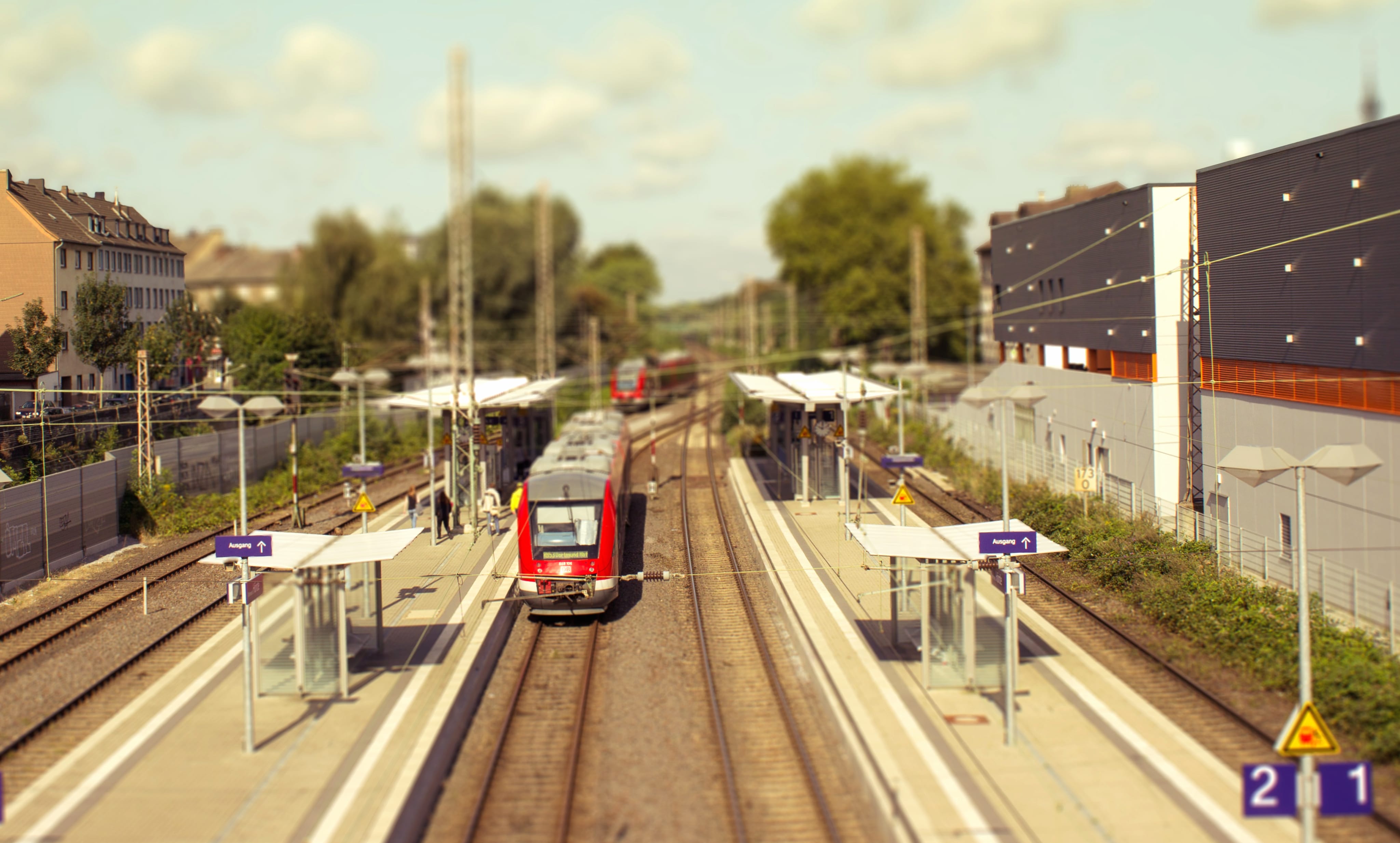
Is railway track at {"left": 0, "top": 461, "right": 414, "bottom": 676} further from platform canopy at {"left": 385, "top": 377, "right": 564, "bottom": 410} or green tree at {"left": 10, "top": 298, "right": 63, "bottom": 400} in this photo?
green tree at {"left": 10, "top": 298, "right": 63, "bottom": 400}

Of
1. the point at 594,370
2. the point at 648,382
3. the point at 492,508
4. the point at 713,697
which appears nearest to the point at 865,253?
the point at 648,382

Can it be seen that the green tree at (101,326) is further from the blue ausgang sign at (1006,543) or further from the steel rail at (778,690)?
the blue ausgang sign at (1006,543)

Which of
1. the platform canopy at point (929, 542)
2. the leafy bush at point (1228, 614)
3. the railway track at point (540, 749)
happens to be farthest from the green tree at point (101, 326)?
the leafy bush at point (1228, 614)

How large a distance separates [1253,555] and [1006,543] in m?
8.99

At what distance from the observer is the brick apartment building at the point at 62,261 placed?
2488 cm

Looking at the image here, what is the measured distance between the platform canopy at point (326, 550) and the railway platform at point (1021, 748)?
21.6 feet

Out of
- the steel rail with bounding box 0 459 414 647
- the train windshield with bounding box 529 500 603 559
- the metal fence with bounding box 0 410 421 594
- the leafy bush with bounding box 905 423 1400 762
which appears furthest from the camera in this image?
the metal fence with bounding box 0 410 421 594

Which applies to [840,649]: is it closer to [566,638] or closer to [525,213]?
[566,638]

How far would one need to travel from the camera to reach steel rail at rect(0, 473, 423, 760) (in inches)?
516

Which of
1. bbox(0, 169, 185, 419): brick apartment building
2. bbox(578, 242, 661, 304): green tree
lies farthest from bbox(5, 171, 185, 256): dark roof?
bbox(578, 242, 661, 304): green tree

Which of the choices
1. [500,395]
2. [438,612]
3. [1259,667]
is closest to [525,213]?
[500,395]

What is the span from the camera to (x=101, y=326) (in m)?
26.9

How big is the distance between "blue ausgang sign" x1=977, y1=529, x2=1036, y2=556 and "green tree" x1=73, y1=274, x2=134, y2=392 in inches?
909

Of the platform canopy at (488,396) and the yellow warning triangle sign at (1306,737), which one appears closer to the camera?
the yellow warning triangle sign at (1306,737)
